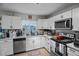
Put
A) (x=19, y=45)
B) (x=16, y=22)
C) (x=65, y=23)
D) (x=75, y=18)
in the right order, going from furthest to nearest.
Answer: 1. (x=19, y=45)
2. (x=65, y=23)
3. (x=75, y=18)
4. (x=16, y=22)

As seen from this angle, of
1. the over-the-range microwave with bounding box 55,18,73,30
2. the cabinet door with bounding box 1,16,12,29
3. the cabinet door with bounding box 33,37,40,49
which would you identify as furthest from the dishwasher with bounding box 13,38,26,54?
the over-the-range microwave with bounding box 55,18,73,30

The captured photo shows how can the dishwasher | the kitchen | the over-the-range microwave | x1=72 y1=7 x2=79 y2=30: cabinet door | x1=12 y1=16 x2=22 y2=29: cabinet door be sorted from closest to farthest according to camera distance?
1. the kitchen
2. x1=12 y1=16 x2=22 y2=29: cabinet door
3. x1=72 y1=7 x2=79 y2=30: cabinet door
4. the over-the-range microwave
5. the dishwasher

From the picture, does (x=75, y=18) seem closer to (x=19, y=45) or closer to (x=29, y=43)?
(x=29, y=43)

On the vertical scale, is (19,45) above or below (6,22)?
below

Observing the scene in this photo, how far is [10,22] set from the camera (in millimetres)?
1300

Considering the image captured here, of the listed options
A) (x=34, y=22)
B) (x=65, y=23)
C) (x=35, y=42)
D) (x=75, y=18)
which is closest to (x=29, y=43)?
(x=35, y=42)

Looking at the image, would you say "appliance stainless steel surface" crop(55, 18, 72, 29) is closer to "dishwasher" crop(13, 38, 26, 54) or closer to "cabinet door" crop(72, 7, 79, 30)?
"cabinet door" crop(72, 7, 79, 30)

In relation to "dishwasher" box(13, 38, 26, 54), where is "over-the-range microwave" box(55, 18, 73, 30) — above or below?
above

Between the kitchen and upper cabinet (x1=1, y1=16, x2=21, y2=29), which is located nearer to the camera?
the kitchen

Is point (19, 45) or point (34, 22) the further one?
point (19, 45)

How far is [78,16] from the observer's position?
1.45 metres

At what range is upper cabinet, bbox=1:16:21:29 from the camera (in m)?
1.22

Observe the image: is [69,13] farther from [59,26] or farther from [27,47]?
[27,47]

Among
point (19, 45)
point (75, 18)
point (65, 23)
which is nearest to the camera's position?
point (75, 18)
